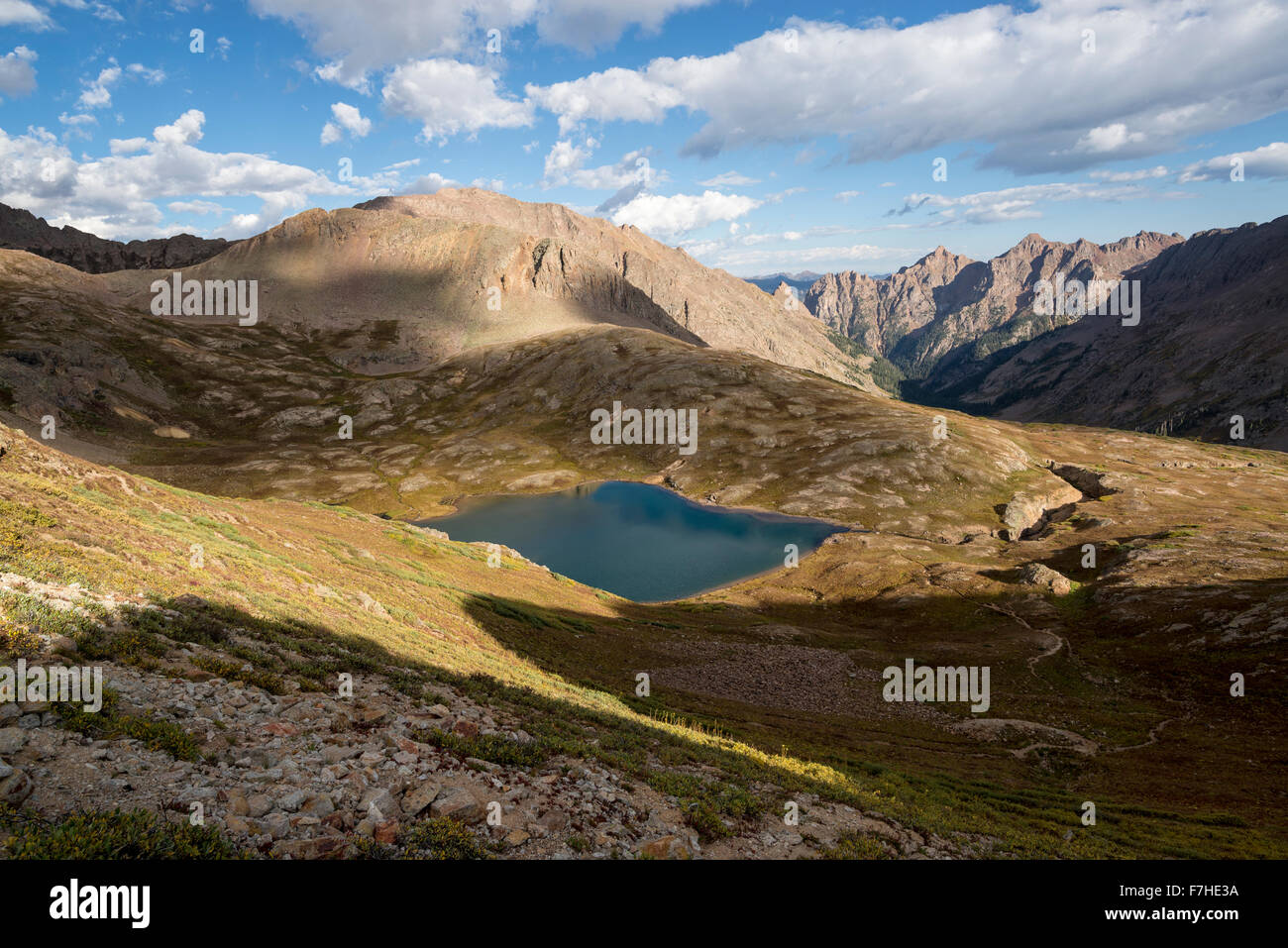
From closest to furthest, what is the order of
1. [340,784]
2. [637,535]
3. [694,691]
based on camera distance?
1. [340,784]
2. [694,691]
3. [637,535]

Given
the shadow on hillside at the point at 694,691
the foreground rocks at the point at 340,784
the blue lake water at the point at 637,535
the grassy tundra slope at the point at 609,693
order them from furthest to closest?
the blue lake water at the point at 637,535 → the shadow on hillside at the point at 694,691 → the grassy tundra slope at the point at 609,693 → the foreground rocks at the point at 340,784

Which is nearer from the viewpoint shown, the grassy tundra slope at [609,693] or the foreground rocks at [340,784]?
the foreground rocks at [340,784]

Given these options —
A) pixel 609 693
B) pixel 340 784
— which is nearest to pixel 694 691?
pixel 609 693

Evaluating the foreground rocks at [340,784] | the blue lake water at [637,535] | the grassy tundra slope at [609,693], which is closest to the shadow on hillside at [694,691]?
the grassy tundra slope at [609,693]

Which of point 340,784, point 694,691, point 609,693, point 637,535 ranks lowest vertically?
point 694,691

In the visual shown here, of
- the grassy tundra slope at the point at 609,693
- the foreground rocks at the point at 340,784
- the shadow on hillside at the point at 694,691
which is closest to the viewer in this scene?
the foreground rocks at the point at 340,784

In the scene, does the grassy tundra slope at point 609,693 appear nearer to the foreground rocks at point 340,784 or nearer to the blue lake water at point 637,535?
the foreground rocks at point 340,784

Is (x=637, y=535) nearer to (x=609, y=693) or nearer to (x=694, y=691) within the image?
(x=694, y=691)

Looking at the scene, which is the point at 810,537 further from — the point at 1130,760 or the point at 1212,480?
the point at 1212,480

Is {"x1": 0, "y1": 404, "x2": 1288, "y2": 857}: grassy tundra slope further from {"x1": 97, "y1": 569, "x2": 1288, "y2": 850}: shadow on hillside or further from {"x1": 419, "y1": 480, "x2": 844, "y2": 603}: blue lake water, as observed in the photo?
{"x1": 419, "y1": 480, "x2": 844, "y2": 603}: blue lake water
